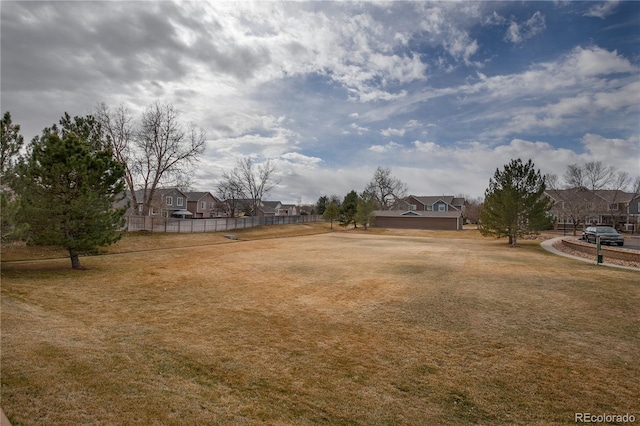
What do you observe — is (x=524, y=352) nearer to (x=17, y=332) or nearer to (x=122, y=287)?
(x=17, y=332)

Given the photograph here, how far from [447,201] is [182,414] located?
8523 cm

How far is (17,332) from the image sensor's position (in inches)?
270

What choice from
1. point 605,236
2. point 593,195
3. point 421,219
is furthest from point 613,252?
point 593,195

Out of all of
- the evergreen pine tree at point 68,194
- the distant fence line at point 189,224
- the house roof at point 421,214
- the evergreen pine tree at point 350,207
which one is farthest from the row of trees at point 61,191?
the house roof at point 421,214

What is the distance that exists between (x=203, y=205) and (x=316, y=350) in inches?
2832

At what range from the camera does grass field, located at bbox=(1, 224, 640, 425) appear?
4.71 metres

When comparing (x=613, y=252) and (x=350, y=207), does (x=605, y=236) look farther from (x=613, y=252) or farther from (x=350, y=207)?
(x=350, y=207)

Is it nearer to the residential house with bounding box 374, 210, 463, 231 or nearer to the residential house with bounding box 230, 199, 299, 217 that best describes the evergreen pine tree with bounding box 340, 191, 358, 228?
the residential house with bounding box 374, 210, 463, 231

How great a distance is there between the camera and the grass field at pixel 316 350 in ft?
15.5

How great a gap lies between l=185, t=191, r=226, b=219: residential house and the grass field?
59.8 m

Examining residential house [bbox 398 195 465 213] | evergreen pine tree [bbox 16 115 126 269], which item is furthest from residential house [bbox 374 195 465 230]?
evergreen pine tree [bbox 16 115 126 269]

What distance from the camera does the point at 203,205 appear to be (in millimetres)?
73875

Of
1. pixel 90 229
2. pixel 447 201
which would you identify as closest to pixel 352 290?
pixel 90 229

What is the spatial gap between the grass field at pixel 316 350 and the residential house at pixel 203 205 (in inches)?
2354
